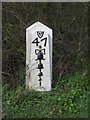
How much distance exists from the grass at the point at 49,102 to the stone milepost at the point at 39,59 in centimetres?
19

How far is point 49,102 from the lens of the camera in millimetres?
5609

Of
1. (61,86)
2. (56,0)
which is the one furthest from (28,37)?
(56,0)

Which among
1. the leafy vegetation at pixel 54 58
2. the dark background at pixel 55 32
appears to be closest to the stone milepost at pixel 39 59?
the leafy vegetation at pixel 54 58

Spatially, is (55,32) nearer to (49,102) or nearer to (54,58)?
(54,58)

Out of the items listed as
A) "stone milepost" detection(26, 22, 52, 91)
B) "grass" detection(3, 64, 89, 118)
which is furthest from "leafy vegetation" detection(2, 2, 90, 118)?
"stone milepost" detection(26, 22, 52, 91)

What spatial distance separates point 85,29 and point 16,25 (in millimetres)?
1362

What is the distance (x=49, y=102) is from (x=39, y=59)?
2.73 feet

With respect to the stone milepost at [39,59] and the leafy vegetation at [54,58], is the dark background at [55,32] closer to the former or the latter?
the leafy vegetation at [54,58]

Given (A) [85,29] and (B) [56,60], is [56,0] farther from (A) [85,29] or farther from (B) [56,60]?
(B) [56,60]

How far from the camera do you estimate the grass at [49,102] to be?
5.34 meters

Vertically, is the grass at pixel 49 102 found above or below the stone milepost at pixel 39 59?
below

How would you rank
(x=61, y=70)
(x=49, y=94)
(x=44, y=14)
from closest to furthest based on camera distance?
(x=49, y=94) → (x=61, y=70) → (x=44, y=14)

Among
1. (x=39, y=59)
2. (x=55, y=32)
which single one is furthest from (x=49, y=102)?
(x=55, y=32)

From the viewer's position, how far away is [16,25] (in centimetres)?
701
